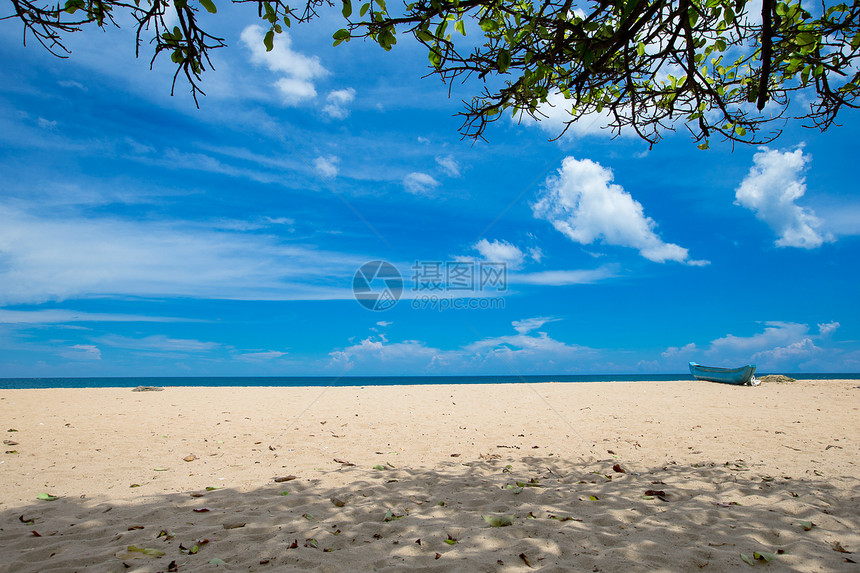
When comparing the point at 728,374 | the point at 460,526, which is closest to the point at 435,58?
the point at 460,526

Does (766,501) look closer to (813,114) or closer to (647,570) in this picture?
(647,570)

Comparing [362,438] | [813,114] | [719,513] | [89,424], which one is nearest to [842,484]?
[719,513]

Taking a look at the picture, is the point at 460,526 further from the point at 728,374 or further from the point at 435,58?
the point at 728,374

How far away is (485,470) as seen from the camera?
5227 mm

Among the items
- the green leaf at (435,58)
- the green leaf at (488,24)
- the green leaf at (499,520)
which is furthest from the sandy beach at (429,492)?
the green leaf at (488,24)

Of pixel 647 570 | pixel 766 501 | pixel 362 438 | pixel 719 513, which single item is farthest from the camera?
pixel 362 438

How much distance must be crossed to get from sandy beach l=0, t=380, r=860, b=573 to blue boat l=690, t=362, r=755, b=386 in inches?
342

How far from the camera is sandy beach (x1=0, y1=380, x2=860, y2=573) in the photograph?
9.51 ft

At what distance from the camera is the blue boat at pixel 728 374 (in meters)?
16.4

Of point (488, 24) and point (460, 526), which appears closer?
point (460, 526)

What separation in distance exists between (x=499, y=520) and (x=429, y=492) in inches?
43.5

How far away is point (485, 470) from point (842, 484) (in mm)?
3838

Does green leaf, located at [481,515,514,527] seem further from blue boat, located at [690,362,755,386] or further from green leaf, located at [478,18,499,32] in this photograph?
blue boat, located at [690,362,755,386]

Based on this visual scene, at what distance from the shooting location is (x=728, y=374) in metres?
17.5
